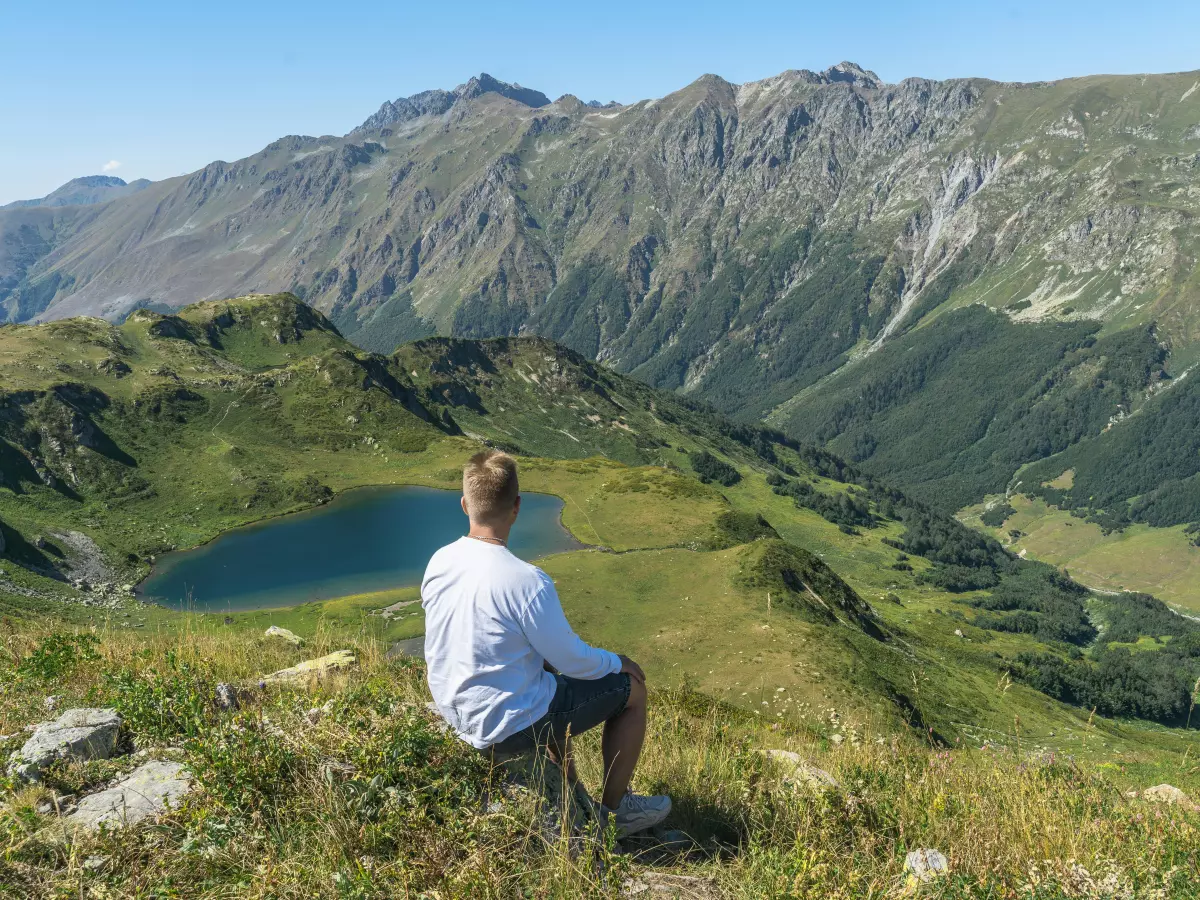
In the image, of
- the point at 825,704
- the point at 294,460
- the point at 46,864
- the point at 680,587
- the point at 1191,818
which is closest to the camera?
the point at 46,864

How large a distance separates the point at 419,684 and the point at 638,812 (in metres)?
5.23

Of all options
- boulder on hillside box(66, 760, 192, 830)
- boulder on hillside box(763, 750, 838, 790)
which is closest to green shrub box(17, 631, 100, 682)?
boulder on hillside box(66, 760, 192, 830)

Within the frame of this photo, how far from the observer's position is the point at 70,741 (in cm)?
761

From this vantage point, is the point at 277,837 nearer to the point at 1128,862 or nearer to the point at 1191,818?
the point at 1128,862

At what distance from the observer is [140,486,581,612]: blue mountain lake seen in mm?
85250

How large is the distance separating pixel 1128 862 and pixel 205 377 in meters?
184

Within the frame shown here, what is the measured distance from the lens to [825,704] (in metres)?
50.0

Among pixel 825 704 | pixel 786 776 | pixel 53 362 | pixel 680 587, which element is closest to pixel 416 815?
pixel 786 776

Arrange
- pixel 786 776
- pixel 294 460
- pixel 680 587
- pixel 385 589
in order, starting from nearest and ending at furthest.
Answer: pixel 786 776, pixel 680 587, pixel 385 589, pixel 294 460

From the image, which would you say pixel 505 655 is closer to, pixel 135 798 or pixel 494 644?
pixel 494 644

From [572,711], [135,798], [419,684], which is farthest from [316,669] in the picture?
[572,711]

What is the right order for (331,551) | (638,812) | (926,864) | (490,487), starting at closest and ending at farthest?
(926,864) → (490,487) → (638,812) → (331,551)

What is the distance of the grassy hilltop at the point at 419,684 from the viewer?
6012mm

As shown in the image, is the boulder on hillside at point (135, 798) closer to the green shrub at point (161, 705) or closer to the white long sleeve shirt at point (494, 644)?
the green shrub at point (161, 705)
